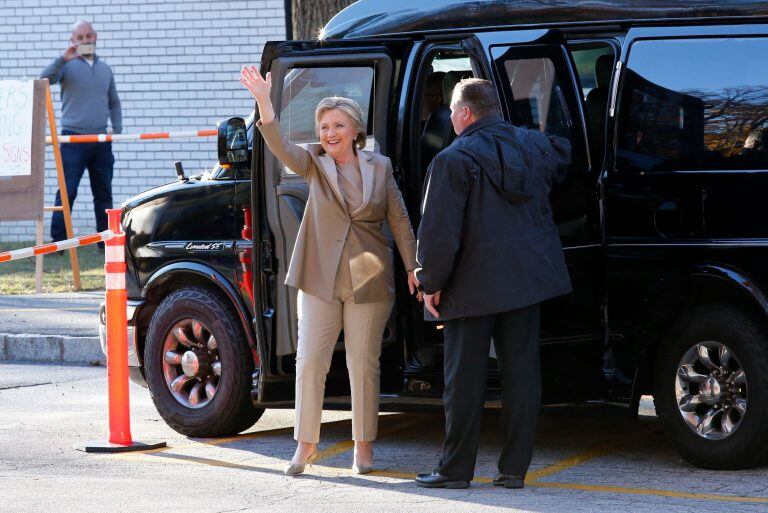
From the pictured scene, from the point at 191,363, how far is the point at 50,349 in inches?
131

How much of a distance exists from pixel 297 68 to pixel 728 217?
80.9 inches

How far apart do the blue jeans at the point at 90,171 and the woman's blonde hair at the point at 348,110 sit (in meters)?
8.01

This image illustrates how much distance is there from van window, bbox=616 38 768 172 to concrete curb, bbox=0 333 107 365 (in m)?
5.12

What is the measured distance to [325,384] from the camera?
7.13 metres

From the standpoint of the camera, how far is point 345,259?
6723 millimetres

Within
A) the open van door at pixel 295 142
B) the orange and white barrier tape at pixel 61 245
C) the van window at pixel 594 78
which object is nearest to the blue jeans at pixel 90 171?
the orange and white barrier tape at pixel 61 245

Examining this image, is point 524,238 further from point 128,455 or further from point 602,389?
point 128,455

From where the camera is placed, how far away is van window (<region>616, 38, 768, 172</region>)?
657 cm

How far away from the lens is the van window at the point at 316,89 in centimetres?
711

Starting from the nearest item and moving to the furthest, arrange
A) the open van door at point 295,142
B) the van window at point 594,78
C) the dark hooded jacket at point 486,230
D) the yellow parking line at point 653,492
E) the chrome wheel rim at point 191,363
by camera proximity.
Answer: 1. the yellow parking line at point 653,492
2. the dark hooded jacket at point 486,230
3. the van window at point 594,78
4. the open van door at point 295,142
5. the chrome wheel rim at point 191,363

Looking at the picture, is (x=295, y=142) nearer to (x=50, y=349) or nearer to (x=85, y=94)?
(x=50, y=349)

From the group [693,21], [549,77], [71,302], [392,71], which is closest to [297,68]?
[392,71]

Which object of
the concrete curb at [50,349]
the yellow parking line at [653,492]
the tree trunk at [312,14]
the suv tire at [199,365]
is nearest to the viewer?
the yellow parking line at [653,492]

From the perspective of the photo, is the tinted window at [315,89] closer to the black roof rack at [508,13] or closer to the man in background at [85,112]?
the black roof rack at [508,13]
